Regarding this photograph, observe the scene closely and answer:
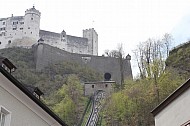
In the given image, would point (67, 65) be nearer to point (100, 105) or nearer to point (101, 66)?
point (101, 66)

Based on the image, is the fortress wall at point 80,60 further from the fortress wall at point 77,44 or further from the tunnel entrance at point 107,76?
the fortress wall at point 77,44

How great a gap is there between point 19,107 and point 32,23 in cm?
8096

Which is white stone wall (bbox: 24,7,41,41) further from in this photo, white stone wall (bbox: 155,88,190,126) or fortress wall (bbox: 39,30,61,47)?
white stone wall (bbox: 155,88,190,126)

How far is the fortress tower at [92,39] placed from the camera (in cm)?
9335

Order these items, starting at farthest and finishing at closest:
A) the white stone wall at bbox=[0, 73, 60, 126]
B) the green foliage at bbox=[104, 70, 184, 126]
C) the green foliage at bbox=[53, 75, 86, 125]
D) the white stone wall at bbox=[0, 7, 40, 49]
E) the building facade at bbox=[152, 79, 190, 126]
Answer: the white stone wall at bbox=[0, 7, 40, 49] < the green foliage at bbox=[53, 75, 86, 125] < the green foliage at bbox=[104, 70, 184, 126] < the building facade at bbox=[152, 79, 190, 126] < the white stone wall at bbox=[0, 73, 60, 126]

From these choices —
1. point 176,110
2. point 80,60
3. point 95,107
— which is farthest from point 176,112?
point 80,60

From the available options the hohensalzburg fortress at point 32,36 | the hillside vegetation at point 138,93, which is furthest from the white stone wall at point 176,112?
the hohensalzburg fortress at point 32,36

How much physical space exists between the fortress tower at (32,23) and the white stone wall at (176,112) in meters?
75.3

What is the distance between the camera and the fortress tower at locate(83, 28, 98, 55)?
93350mm

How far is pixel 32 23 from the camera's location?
91.3 m

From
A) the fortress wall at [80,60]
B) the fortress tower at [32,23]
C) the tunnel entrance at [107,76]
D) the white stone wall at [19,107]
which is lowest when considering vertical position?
the white stone wall at [19,107]

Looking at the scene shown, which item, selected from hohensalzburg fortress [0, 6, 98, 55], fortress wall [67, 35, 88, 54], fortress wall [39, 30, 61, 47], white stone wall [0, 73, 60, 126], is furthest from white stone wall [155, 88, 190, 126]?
fortress wall [67, 35, 88, 54]

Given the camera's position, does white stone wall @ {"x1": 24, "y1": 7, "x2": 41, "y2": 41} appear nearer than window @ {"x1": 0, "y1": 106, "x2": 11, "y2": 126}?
No

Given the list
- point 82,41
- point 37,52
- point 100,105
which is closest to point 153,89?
point 100,105
